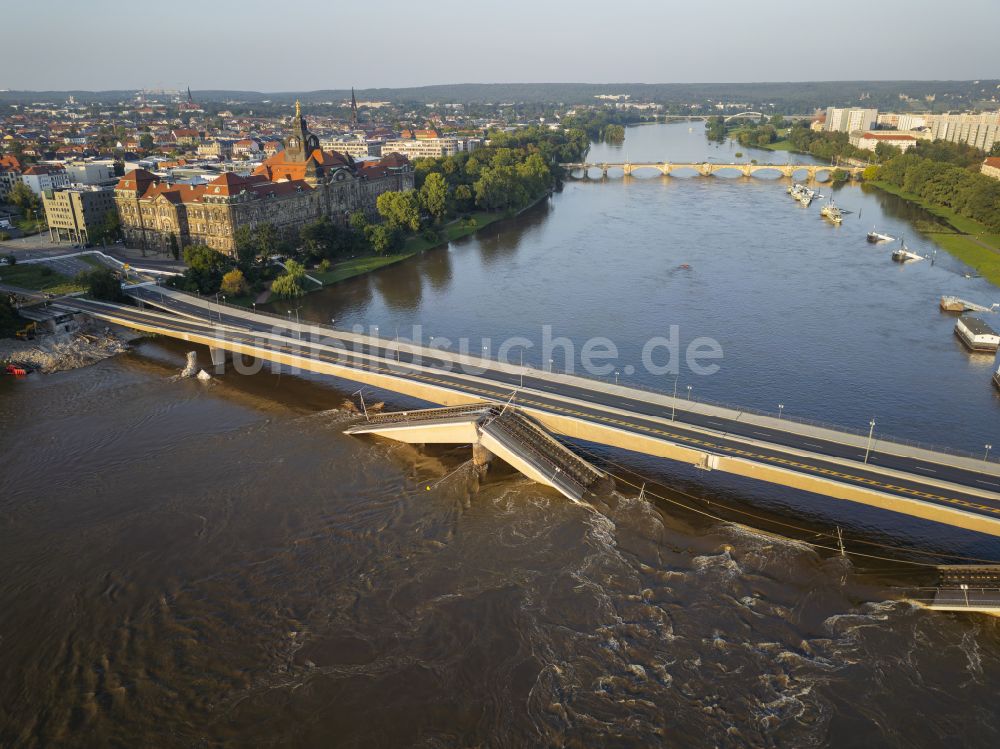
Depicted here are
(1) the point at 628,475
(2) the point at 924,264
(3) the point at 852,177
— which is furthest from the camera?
(3) the point at 852,177

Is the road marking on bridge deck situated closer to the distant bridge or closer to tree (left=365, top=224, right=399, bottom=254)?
tree (left=365, top=224, right=399, bottom=254)

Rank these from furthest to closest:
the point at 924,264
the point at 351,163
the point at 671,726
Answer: the point at 351,163 → the point at 924,264 → the point at 671,726

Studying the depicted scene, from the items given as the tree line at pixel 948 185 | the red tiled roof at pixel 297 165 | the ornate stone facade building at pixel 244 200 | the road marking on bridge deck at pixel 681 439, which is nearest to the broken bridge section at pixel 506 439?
the road marking on bridge deck at pixel 681 439

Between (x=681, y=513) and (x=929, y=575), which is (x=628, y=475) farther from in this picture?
(x=929, y=575)

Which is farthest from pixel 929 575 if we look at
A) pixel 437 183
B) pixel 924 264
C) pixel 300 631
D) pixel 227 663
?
pixel 437 183

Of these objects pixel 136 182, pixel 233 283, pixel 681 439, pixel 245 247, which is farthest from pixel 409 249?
pixel 681 439

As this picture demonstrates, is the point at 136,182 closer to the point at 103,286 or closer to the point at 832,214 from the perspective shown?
the point at 103,286

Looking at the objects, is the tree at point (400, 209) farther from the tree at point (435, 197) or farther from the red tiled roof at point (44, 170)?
the red tiled roof at point (44, 170)
